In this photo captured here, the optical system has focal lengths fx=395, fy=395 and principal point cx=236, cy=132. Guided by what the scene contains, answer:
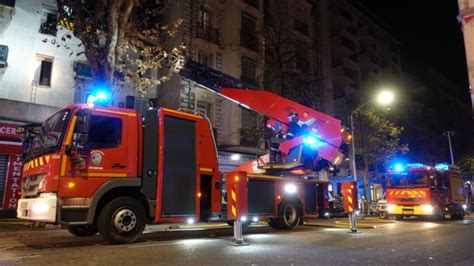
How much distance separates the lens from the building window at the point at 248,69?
27.6m

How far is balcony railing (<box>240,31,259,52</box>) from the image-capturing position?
27797 mm

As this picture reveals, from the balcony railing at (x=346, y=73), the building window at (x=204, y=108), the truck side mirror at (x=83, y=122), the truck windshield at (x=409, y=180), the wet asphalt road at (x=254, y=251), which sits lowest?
the wet asphalt road at (x=254, y=251)

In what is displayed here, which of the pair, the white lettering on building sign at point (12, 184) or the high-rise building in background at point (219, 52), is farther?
the high-rise building in background at point (219, 52)

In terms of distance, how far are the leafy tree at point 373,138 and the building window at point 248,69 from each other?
852cm

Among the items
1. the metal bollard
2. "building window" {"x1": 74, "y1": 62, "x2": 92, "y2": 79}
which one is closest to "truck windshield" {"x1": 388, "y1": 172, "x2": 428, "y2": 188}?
the metal bollard

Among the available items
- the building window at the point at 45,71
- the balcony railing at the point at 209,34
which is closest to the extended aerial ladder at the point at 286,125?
the building window at the point at 45,71

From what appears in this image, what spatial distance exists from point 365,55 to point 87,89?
127 ft

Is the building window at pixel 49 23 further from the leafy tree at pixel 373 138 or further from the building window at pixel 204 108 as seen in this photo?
the leafy tree at pixel 373 138

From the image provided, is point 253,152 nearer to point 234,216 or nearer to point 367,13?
point 234,216

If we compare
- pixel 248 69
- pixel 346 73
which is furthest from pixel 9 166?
pixel 346 73

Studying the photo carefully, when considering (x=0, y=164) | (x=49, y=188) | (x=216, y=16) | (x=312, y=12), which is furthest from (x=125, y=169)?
(x=312, y=12)

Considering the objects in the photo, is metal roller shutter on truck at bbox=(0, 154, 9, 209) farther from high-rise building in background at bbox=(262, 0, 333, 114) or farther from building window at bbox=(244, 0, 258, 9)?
building window at bbox=(244, 0, 258, 9)

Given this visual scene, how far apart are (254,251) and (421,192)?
13.9 m

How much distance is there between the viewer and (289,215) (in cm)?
1230
